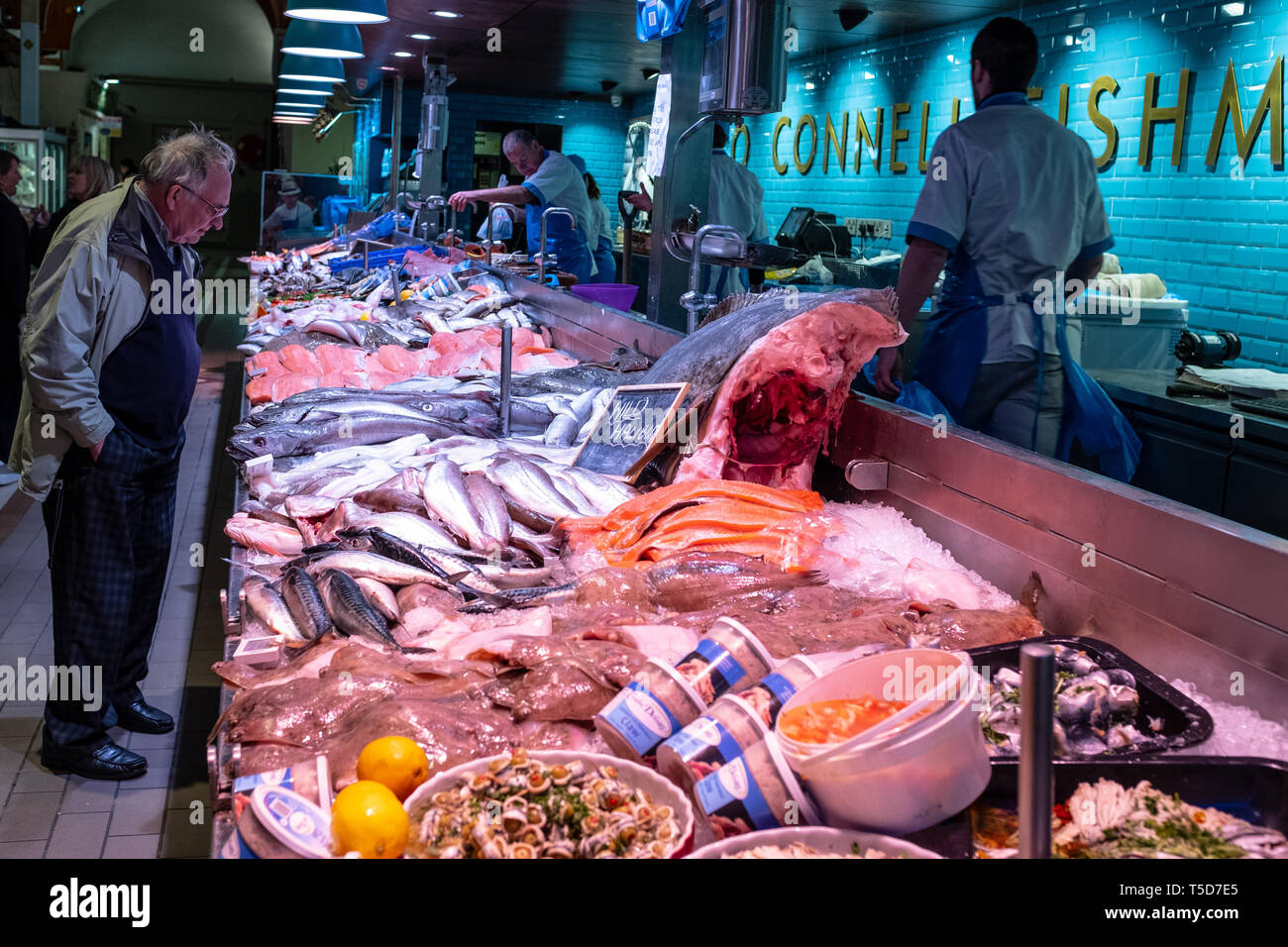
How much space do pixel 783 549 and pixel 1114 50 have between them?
305 inches

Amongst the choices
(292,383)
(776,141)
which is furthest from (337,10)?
(776,141)

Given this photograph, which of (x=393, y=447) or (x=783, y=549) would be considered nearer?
(x=783, y=549)

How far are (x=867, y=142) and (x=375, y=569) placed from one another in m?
11.3

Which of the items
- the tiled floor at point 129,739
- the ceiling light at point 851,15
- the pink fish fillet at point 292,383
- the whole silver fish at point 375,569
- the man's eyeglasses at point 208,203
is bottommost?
the tiled floor at point 129,739

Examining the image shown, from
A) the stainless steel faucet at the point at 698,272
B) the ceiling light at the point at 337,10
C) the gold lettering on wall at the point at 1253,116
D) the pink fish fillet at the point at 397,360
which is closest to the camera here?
the stainless steel faucet at the point at 698,272

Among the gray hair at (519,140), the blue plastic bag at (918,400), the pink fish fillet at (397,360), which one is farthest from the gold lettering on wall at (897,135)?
the blue plastic bag at (918,400)

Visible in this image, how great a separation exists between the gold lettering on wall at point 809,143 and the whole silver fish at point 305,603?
41.1ft

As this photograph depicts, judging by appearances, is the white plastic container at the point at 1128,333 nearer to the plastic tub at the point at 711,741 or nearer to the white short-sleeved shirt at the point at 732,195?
the white short-sleeved shirt at the point at 732,195

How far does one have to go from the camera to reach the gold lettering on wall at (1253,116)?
7.32m

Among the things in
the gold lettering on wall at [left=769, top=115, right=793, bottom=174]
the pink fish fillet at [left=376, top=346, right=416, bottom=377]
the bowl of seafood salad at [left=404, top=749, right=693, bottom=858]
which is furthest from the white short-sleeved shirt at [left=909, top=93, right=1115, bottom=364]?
the gold lettering on wall at [left=769, top=115, right=793, bottom=174]

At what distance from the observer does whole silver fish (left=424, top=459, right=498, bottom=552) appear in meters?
3.38
